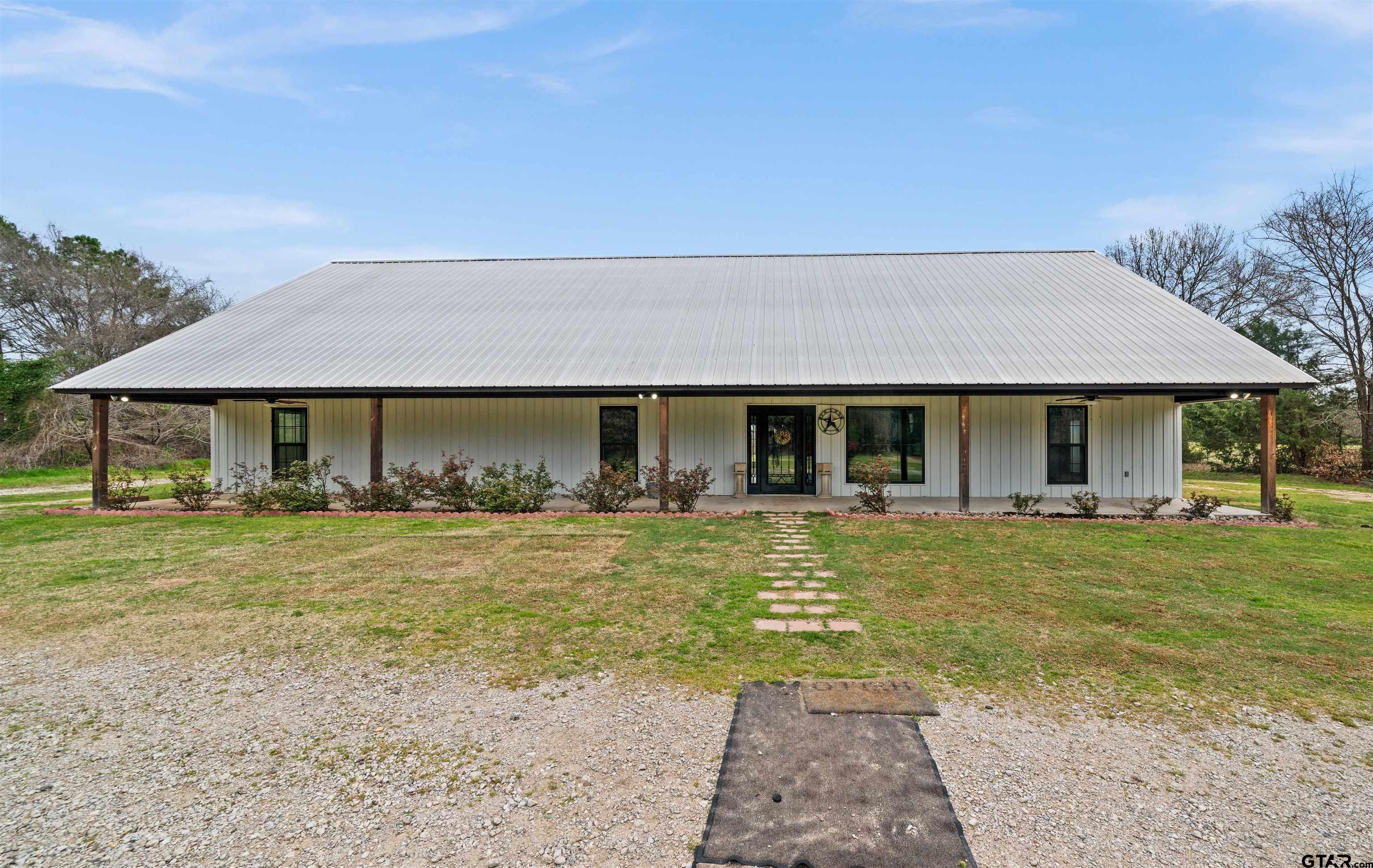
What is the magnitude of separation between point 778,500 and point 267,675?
8759mm

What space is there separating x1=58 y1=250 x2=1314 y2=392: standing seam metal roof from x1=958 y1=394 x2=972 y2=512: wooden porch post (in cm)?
49

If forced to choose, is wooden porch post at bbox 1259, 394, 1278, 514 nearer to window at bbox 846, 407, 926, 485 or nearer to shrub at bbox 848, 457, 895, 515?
window at bbox 846, 407, 926, 485

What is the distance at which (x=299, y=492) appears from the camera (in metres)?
10.3

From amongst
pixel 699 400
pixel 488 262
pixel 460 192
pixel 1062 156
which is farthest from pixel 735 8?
pixel 460 192

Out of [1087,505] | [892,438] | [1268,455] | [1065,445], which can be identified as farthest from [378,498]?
[1268,455]

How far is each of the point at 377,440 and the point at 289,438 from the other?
3.59m

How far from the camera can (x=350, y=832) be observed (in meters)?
2.21

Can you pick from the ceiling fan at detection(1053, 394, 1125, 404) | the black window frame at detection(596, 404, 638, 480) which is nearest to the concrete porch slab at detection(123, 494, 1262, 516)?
the black window frame at detection(596, 404, 638, 480)

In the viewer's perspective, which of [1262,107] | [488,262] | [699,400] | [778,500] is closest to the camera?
[778,500]

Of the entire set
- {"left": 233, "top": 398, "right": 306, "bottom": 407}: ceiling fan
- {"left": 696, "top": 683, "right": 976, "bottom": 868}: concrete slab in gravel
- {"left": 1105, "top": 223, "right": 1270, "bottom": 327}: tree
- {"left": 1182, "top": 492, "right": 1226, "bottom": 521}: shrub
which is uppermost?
{"left": 1105, "top": 223, "right": 1270, "bottom": 327}: tree

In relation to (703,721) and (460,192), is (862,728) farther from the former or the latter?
(460,192)

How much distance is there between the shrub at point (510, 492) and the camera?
33.2 feet

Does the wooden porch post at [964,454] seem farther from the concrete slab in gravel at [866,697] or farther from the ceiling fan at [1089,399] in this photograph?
the concrete slab in gravel at [866,697]

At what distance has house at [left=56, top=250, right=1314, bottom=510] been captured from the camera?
995 centimetres
